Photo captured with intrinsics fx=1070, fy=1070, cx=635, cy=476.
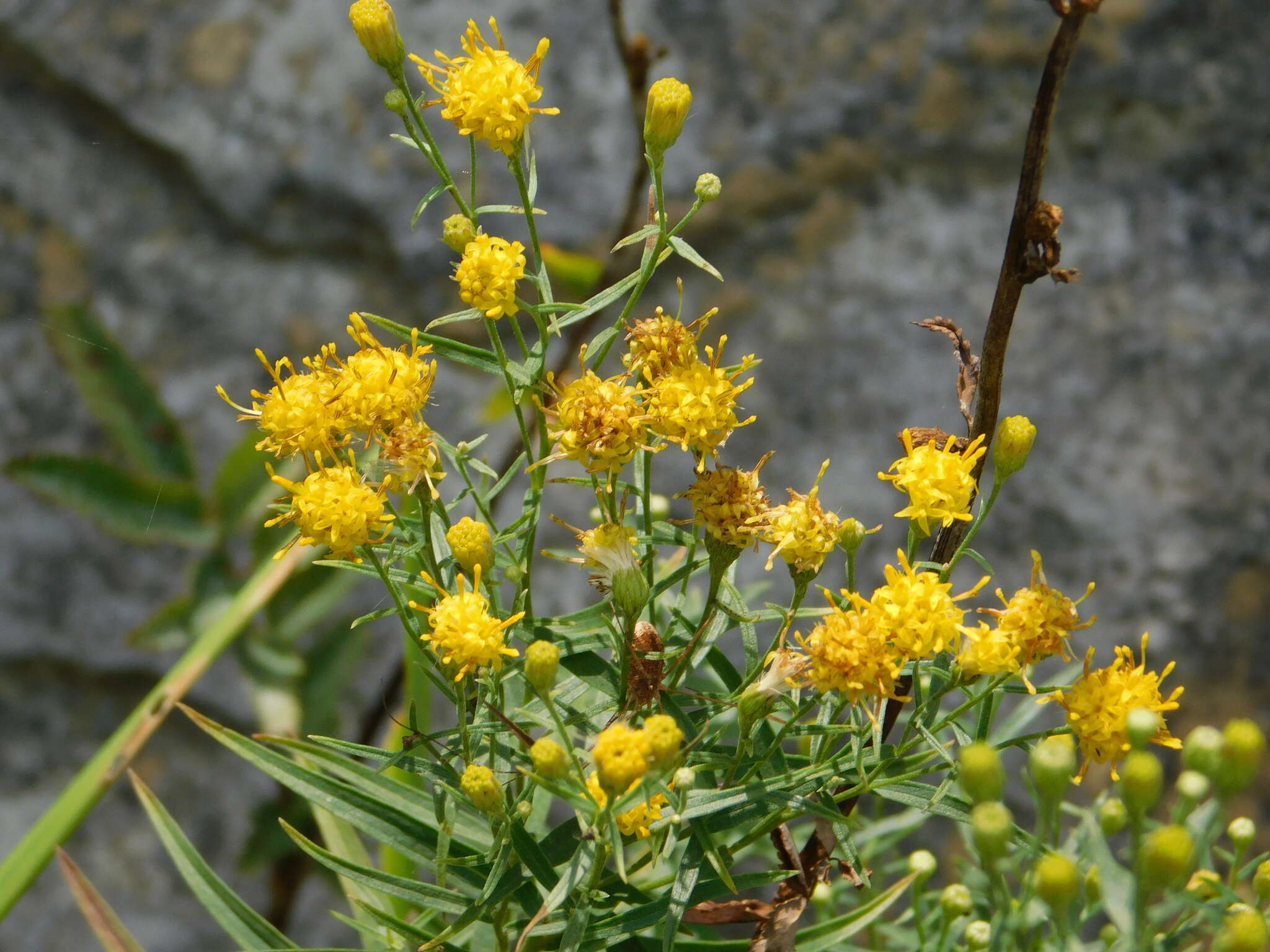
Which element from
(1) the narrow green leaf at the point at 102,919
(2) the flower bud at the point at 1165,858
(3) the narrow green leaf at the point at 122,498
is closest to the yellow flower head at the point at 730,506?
(2) the flower bud at the point at 1165,858

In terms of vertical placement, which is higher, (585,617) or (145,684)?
(585,617)

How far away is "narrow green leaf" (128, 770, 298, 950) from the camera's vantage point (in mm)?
657

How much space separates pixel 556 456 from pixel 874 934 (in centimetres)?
45

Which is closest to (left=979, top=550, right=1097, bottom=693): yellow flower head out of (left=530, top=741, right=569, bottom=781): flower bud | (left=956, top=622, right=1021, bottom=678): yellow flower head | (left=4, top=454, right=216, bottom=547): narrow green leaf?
(left=956, top=622, right=1021, bottom=678): yellow flower head

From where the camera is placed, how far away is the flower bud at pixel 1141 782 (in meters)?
0.41

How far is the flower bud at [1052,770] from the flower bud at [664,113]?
13.5 inches

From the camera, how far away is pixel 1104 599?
1275 millimetres

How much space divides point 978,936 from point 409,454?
0.41m

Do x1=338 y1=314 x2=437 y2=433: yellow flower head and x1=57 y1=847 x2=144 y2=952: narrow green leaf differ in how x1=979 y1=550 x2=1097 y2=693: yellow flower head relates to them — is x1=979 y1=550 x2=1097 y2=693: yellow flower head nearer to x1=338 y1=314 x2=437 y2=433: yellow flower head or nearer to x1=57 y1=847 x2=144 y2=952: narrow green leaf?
x1=338 y1=314 x2=437 y2=433: yellow flower head

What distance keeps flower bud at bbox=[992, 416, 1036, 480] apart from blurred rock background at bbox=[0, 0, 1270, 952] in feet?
2.27

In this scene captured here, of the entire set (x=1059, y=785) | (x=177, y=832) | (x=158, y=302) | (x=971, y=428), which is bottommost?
(x=177, y=832)

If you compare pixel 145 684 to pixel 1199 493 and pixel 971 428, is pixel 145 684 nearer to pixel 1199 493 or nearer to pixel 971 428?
pixel 971 428

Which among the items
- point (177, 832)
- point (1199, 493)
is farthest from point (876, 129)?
point (177, 832)

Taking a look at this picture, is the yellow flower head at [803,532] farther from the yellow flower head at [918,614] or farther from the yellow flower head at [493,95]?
the yellow flower head at [493,95]
